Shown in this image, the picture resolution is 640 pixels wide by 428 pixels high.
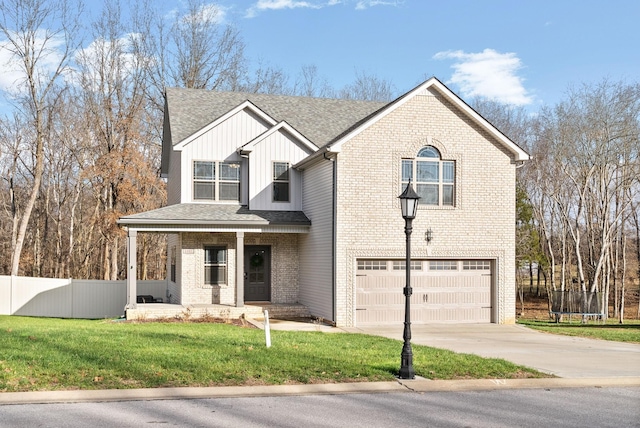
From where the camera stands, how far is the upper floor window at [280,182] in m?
23.8

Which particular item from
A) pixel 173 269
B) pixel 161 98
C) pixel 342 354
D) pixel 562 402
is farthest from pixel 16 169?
pixel 562 402

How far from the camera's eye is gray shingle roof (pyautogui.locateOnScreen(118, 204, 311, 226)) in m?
21.3

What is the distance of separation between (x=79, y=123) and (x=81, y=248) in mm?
10150

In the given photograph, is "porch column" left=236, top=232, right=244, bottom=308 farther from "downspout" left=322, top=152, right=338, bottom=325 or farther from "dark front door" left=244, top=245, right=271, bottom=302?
"downspout" left=322, top=152, right=338, bottom=325

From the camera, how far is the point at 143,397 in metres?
9.33

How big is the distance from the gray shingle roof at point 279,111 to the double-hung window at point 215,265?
433 cm

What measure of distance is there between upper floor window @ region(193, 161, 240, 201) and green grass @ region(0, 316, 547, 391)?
921cm

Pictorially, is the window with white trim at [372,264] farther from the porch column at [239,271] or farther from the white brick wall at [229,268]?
the white brick wall at [229,268]

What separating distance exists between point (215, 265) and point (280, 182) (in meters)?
3.79

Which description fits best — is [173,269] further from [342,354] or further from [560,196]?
[560,196]

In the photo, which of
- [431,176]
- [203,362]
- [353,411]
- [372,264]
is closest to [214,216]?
[372,264]

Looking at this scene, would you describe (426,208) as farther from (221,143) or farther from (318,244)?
(221,143)

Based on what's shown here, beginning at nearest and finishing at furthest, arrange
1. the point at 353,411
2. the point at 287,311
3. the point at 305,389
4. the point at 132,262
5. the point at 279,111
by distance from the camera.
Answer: the point at 353,411 < the point at 305,389 < the point at 132,262 < the point at 287,311 < the point at 279,111

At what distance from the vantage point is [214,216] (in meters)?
22.0
